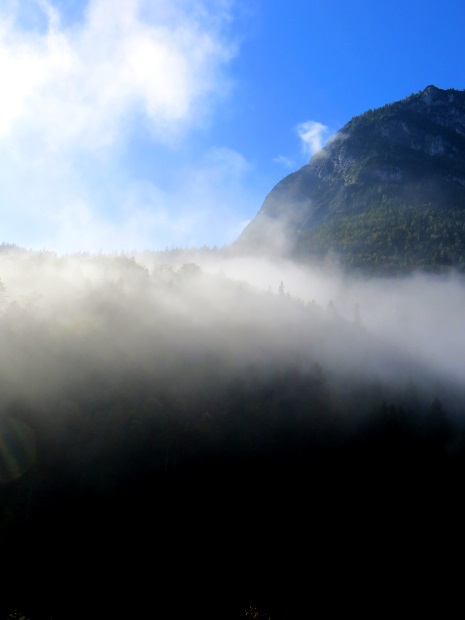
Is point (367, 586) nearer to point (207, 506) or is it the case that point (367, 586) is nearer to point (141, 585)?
point (207, 506)

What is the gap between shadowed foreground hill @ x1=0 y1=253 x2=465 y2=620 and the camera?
51.9 meters

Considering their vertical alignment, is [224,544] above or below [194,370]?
below

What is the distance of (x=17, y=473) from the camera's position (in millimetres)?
53812

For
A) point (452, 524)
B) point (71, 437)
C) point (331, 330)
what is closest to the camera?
point (71, 437)

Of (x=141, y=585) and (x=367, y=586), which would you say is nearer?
(x=141, y=585)

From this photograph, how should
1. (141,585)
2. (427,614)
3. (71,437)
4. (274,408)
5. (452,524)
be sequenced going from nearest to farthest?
(141,585) → (427,614) → (71,437) → (452,524) → (274,408)

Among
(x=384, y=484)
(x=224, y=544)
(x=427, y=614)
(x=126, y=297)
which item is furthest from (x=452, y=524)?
(x=126, y=297)

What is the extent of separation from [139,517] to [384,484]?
3938 cm

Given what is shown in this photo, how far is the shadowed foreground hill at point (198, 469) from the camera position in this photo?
51.9 m

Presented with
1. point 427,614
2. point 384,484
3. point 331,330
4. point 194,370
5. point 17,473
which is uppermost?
point 331,330

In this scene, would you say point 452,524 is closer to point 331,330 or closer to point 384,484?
point 384,484

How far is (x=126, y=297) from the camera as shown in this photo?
329 ft

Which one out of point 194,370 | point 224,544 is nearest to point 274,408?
point 194,370

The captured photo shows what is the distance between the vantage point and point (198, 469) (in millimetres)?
70188
